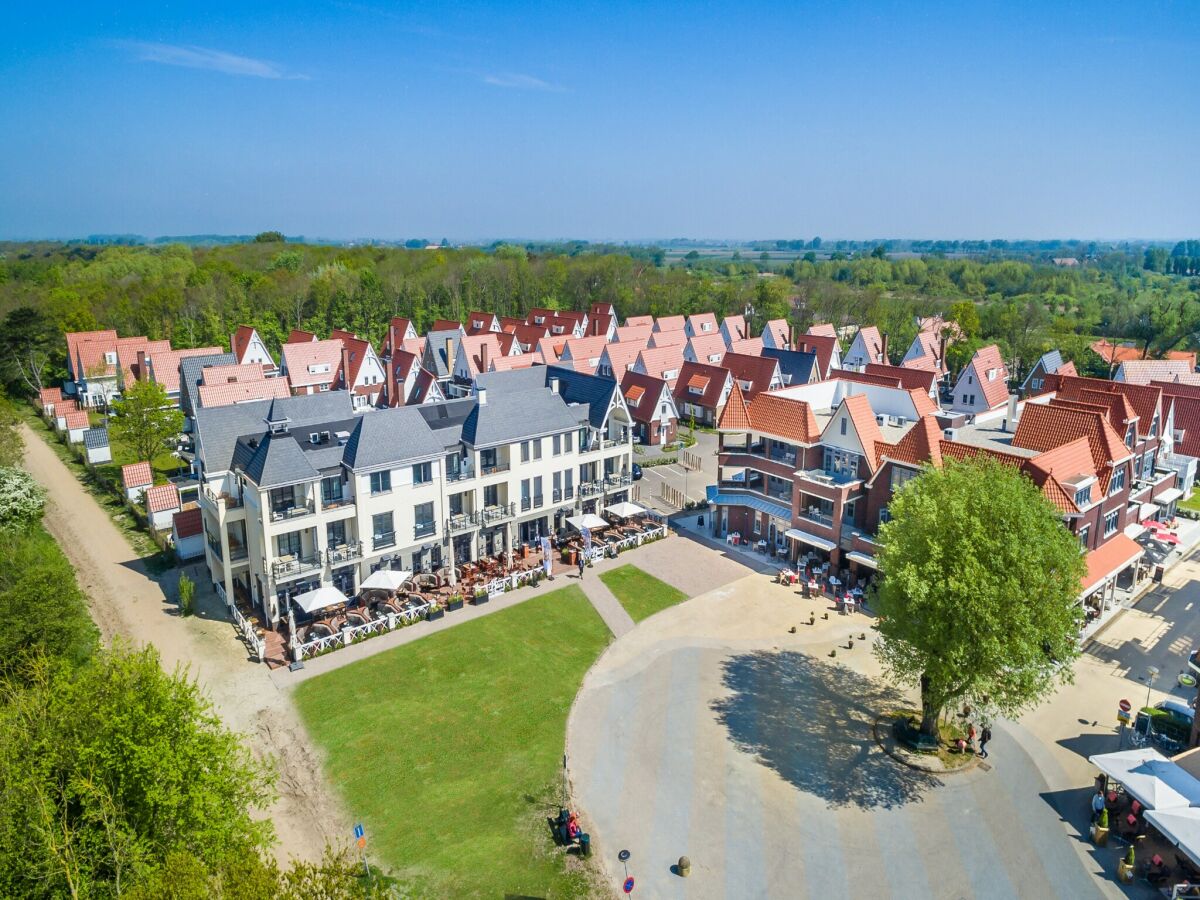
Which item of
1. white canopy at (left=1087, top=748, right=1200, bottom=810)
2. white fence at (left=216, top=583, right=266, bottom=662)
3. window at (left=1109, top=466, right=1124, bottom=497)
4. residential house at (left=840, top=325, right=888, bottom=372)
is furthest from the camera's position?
residential house at (left=840, top=325, right=888, bottom=372)

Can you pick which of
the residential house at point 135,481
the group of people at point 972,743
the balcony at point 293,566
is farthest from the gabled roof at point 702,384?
the group of people at point 972,743

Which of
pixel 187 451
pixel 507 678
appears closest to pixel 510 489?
pixel 507 678

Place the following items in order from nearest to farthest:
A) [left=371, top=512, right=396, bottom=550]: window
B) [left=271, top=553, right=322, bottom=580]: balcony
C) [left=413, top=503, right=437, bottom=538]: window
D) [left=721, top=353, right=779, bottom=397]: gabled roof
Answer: [left=271, top=553, right=322, bottom=580]: balcony, [left=371, top=512, right=396, bottom=550]: window, [left=413, top=503, right=437, bottom=538]: window, [left=721, top=353, right=779, bottom=397]: gabled roof

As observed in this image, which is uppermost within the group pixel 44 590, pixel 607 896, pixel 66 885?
pixel 44 590

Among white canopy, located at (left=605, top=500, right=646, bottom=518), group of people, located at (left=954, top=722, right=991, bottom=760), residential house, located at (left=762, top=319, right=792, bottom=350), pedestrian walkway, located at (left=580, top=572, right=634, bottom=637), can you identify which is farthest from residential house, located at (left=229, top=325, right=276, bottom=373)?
group of people, located at (left=954, top=722, right=991, bottom=760)

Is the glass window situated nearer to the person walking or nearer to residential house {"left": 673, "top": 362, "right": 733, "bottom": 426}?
the person walking

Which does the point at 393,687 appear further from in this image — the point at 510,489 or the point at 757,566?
the point at 757,566
